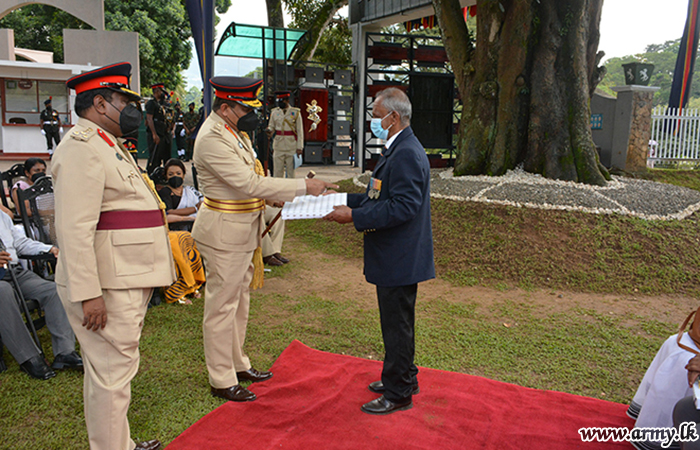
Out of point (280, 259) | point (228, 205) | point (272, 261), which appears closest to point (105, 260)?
point (228, 205)

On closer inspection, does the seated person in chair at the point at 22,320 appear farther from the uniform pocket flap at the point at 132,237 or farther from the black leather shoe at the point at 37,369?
the uniform pocket flap at the point at 132,237

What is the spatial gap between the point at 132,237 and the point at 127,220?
0.27 feet

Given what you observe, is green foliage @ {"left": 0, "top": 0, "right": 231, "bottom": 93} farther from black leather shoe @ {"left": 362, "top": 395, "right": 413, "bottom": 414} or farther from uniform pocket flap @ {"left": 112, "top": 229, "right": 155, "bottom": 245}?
black leather shoe @ {"left": 362, "top": 395, "right": 413, "bottom": 414}

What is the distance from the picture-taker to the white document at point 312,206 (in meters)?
3.06

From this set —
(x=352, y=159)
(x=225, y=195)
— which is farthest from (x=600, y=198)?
(x=352, y=159)

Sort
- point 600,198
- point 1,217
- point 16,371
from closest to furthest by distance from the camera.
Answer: point 16,371 < point 1,217 < point 600,198

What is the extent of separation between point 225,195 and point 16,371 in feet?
6.61

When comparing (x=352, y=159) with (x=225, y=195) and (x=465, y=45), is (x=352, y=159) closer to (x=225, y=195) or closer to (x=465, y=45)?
(x=465, y=45)

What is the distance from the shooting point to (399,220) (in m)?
2.78

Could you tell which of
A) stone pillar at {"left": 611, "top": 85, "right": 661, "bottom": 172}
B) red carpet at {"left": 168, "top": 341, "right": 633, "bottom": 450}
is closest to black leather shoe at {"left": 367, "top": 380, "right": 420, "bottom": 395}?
red carpet at {"left": 168, "top": 341, "right": 633, "bottom": 450}

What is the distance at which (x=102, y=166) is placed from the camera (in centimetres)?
217

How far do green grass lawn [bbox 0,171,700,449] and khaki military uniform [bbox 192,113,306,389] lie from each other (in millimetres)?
402

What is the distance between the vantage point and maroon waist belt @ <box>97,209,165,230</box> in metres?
2.23

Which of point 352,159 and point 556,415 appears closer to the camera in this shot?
point 556,415
